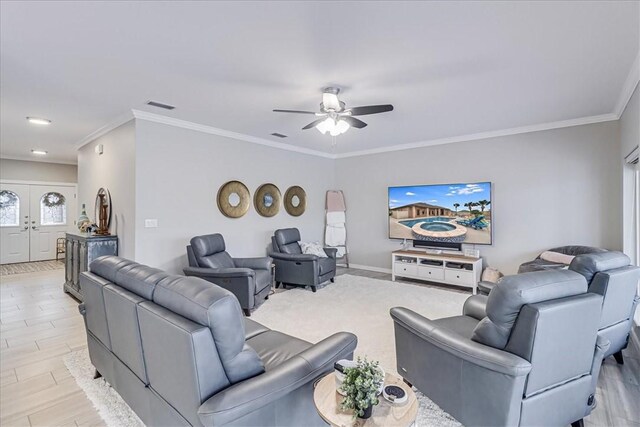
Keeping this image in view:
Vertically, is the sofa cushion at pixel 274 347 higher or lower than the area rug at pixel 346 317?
higher

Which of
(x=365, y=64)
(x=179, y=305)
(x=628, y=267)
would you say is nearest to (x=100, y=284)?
(x=179, y=305)

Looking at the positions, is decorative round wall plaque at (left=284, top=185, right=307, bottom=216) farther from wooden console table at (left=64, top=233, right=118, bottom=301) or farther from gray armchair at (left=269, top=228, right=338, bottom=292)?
wooden console table at (left=64, top=233, right=118, bottom=301)

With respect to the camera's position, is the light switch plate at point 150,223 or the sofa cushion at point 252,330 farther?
the light switch plate at point 150,223

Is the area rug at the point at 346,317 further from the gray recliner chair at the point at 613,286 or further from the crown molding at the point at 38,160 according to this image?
the crown molding at the point at 38,160

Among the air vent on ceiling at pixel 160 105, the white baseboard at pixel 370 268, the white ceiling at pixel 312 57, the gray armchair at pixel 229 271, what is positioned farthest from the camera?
the white baseboard at pixel 370 268

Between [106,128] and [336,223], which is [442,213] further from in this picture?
[106,128]

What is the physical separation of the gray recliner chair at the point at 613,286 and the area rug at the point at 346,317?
1.42 meters

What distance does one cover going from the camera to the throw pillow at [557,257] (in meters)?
4.21

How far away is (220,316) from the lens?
136cm

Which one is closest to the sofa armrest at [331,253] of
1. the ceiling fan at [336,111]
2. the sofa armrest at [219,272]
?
the sofa armrest at [219,272]

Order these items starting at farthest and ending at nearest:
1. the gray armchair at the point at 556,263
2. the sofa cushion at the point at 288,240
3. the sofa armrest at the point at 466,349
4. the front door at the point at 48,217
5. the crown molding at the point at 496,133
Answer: the front door at the point at 48,217 < the sofa cushion at the point at 288,240 < the crown molding at the point at 496,133 < the gray armchair at the point at 556,263 < the sofa armrest at the point at 466,349

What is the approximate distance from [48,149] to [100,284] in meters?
6.56

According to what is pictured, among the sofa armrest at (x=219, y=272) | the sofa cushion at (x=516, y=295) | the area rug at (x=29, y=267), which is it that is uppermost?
→ the sofa cushion at (x=516, y=295)

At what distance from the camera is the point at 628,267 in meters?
2.33
